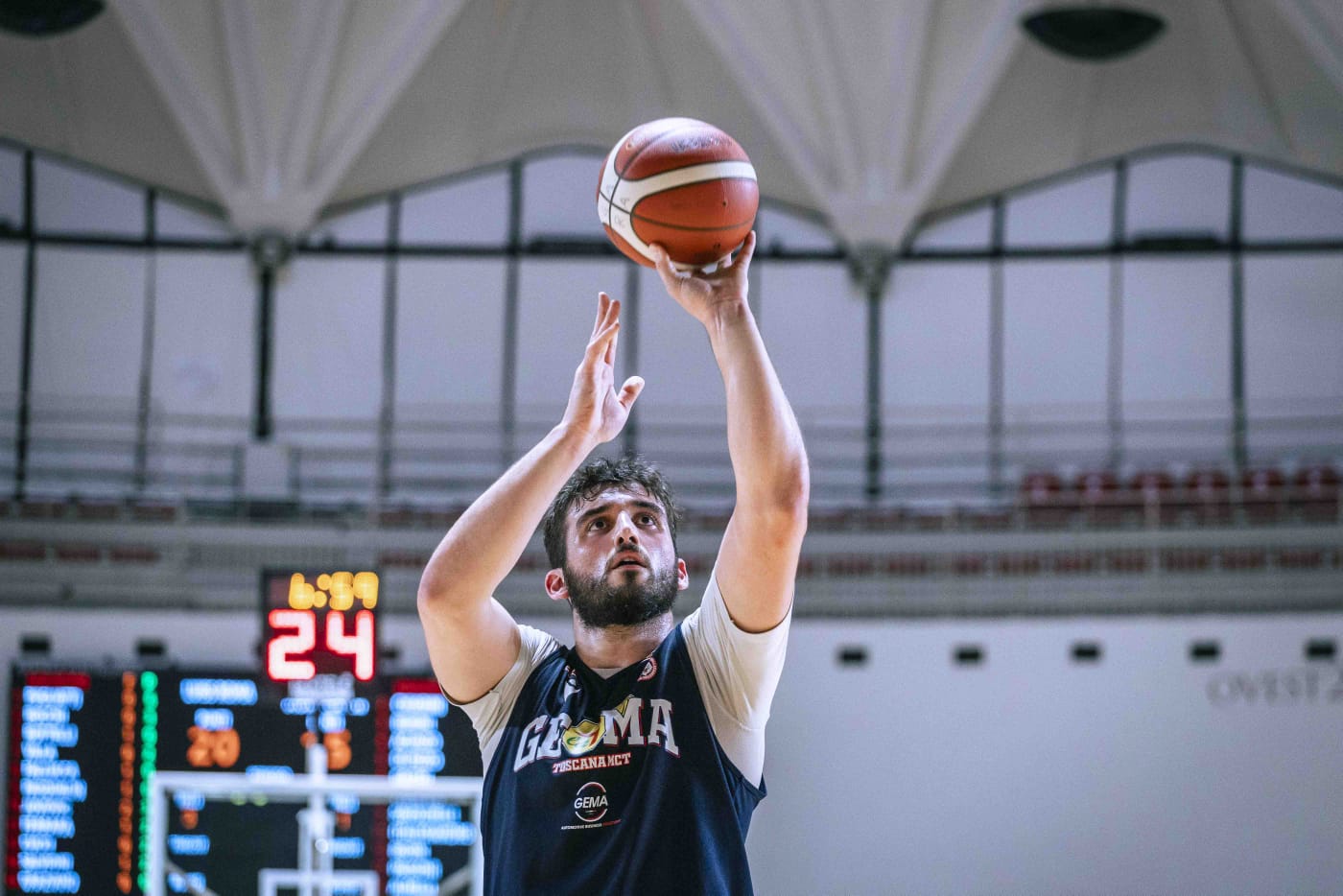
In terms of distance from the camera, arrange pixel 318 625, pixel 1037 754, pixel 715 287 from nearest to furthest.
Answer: pixel 715 287, pixel 318 625, pixel 1037 754

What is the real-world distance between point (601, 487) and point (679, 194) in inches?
29.6

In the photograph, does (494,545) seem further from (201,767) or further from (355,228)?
(355,228)

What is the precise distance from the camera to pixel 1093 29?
14.9m

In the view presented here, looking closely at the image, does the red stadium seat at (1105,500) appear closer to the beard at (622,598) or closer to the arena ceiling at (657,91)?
the arena ceiling at (657,91)

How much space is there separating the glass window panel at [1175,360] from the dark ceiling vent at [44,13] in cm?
1199

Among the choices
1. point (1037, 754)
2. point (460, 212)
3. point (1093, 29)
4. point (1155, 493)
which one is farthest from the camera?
point (460, 212)

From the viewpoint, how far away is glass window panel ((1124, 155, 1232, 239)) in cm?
1842

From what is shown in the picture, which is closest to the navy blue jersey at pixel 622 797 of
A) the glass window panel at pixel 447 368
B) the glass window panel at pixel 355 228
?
the glass window panel at pixel 447 368

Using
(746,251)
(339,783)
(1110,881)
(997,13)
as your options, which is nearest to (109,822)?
(339,783)

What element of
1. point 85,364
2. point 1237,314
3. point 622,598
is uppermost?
point 1237,314

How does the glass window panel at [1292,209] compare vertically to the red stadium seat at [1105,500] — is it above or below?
above

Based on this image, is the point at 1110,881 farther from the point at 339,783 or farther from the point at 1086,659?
the point at 339,783

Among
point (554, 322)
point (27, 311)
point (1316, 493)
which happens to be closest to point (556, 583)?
point (1316, 493)

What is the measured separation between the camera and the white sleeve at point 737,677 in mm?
2912
